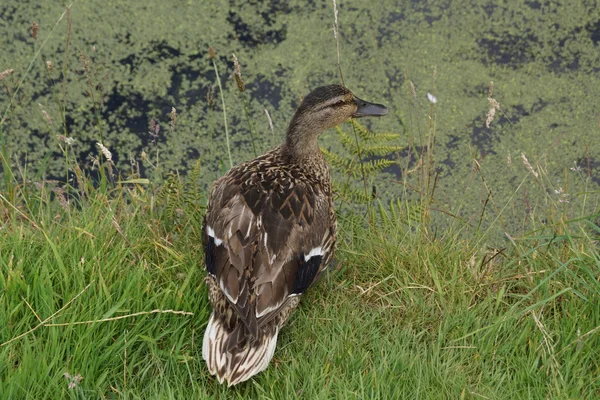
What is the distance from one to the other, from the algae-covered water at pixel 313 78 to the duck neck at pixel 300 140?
0.84 m

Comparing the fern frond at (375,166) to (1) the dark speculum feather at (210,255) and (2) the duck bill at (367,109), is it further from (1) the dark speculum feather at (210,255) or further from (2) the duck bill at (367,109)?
(1) the dark speculum feather at (210,255)

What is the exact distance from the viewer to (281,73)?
5281 millimetres

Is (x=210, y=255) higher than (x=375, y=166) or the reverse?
higher

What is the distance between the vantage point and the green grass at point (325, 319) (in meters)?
2.76

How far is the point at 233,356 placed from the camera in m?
2.72

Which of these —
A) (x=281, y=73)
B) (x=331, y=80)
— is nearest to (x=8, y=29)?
(x=281, y=73)

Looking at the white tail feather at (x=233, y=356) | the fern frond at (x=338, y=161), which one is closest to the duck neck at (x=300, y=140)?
the fern frond at (x=338, y=161)

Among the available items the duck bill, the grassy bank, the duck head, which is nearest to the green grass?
the grassy bank

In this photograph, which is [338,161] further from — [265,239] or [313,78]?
[313,78]

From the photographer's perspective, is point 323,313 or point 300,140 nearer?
point 323,313

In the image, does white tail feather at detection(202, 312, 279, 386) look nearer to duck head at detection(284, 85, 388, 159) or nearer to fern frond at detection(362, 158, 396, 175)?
duck head at detection(284, 85, 388, 159)

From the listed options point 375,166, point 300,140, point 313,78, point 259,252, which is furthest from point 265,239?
point 313,78

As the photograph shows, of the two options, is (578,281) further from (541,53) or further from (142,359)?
(541,53)

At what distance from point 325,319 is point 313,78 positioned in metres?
2.55
